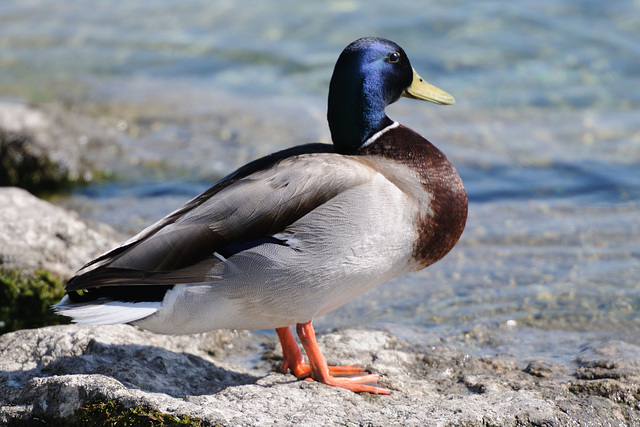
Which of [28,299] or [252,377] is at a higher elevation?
[28,299]

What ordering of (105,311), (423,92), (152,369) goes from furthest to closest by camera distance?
(423,92) < (152,369) < (105,311)

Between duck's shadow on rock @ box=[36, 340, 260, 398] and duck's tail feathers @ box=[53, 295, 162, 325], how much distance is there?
325mm

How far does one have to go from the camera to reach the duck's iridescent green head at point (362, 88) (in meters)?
4.00

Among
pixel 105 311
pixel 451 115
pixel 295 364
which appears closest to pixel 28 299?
pixel 105 311

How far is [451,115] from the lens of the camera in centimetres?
908

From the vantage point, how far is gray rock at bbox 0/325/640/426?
10.6 ft

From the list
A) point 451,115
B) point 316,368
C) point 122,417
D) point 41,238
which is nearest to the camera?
point 122,417

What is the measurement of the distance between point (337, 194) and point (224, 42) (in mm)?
8320

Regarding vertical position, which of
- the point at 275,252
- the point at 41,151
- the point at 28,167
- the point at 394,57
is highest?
the point at 394,57

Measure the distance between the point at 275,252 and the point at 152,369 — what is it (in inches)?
32.5

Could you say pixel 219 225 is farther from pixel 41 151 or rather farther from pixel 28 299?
pixel 41 151

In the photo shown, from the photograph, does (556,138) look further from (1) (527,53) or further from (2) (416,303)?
(2) (416,303)

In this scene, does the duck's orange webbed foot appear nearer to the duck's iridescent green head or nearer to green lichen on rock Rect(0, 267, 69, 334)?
the duck's iridescent green head

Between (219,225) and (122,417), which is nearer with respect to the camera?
(122,417)
